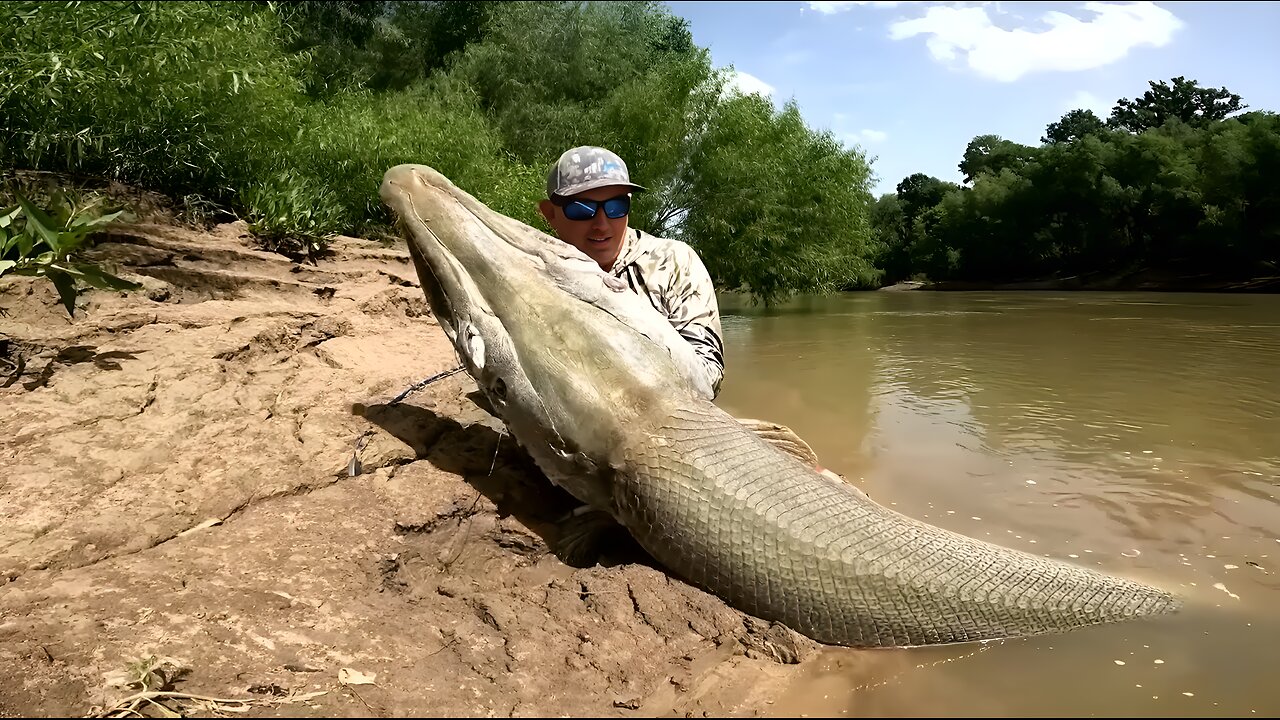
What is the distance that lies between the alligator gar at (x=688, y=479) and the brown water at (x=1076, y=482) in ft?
0.40

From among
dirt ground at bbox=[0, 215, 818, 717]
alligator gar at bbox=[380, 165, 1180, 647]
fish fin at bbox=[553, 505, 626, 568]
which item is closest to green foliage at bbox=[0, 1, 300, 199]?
dirt ground at bbox=[0, 215, 818, 717]

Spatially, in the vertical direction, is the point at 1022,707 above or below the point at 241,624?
below

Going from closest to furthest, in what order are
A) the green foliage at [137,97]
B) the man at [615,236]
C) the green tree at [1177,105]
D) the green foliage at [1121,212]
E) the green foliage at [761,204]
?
the man at [615,236], the green foliage at [137,97], the green foliage at [761,204], the green foliage at [1121,212], the green tree at [1177,105]

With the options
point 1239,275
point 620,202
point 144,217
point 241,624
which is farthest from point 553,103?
point 1239,275

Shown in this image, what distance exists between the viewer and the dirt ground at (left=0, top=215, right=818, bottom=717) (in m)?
1.67

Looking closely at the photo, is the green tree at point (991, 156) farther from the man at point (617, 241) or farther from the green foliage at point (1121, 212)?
the man at point (617, 241)

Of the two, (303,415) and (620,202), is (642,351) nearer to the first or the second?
(620,202)

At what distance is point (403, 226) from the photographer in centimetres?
275

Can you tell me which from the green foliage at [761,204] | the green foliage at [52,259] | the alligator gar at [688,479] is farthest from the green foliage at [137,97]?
the green foliage at [761,204]

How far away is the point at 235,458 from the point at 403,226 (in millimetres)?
1037

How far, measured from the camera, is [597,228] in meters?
3.24

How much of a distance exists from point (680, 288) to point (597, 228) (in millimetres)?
484

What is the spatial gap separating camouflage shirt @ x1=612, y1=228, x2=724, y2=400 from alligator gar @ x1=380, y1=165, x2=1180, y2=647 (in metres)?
0.27

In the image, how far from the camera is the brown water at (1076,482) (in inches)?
76.4
